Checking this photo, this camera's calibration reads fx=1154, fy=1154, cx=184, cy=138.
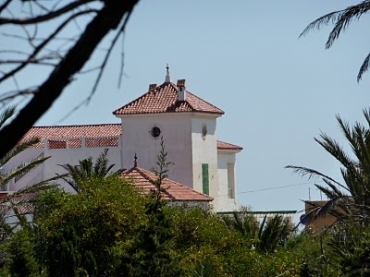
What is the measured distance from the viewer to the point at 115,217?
25.6 meters

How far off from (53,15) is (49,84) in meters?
0.23

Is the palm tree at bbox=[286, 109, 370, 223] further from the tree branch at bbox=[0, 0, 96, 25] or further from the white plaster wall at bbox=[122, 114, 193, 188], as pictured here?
the white plaster wall at bbox=[122, 114, 193, 188]

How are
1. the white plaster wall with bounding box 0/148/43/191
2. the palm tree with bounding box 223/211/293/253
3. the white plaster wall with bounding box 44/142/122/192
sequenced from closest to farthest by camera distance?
the palm tree with bounding box 223/211/293/253
the white plaster wall with bounding box 0/148/43/191
the white plaster wall with bounding box 44/142/122/192

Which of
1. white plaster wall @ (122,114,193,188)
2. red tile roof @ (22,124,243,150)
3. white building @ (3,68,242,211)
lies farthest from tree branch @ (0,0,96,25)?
red tile roof @ (22,124,243,150)

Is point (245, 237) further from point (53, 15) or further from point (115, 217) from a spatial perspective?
point (53, 15)

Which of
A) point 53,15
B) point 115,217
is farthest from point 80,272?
point 53,15

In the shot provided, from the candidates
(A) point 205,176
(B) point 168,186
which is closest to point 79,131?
(A) point 205,176

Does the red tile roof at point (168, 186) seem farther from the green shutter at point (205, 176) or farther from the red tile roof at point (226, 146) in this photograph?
the red tile roof at point (226, 146)

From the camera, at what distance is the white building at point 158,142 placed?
6172cm

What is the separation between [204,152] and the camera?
6319cm

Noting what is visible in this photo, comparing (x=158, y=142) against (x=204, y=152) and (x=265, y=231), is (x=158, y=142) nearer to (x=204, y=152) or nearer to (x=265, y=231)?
(x=204, y=152)

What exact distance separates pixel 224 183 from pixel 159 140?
5.38 meters

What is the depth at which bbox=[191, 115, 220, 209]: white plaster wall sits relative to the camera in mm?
62188

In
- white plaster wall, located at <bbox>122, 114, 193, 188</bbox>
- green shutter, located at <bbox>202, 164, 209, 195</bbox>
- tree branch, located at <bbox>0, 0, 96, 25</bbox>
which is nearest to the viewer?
tree branch, located at <bbox>0, 0, 96, 25</bbox>
